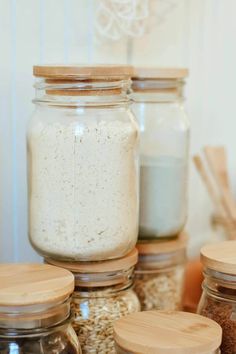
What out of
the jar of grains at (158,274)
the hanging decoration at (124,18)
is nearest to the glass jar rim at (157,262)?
the jar of grains at (158,274)

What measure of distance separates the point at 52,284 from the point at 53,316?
0.03 m

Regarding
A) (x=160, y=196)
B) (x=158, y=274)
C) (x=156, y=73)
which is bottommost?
(x=158, y=274)

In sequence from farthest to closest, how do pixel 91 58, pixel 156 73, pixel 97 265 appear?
pixel 91 58 < pixel 156 73 < pixel 97 265

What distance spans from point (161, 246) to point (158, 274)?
40 millimetres

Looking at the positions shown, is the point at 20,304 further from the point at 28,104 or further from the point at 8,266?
the point at 28,104

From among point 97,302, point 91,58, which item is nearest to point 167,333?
point 97,302

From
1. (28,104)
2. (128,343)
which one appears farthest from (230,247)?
(28,104)

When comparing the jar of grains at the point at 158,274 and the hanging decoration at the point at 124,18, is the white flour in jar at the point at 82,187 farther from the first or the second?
the hanging decoration at the point at 124,18

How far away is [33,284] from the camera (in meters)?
0.67

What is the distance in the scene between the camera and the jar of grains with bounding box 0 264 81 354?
0.64m

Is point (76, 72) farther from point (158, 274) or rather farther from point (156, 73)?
point (158, 274)

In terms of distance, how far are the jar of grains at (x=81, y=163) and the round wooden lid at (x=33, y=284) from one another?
0.05 metres

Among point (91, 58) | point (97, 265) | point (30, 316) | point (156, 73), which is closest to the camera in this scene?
point (30, 316)

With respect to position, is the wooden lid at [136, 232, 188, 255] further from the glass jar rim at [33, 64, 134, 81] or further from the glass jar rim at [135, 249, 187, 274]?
the glass jar rim at [33, 64, 134, 81]
